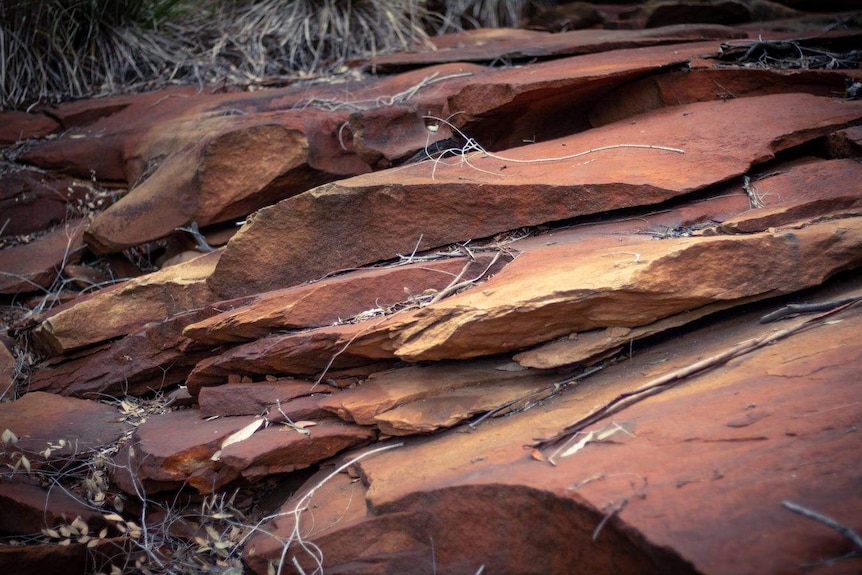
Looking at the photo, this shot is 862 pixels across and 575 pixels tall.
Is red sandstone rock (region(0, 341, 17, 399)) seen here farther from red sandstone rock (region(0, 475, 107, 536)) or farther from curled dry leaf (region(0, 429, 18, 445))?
red sandstone rock (region(0, 475, 107, 536))

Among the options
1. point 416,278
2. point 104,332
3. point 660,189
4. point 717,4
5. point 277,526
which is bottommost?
point 277,526

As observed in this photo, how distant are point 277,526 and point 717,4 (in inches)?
199

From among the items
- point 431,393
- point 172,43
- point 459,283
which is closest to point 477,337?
point 431,393

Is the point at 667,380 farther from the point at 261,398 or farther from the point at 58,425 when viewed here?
the point at 58,425

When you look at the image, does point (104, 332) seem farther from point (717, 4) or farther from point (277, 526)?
point (717, 4)

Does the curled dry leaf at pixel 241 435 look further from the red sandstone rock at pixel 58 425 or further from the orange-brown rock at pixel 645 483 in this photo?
the red sandstone rock at pixel 58 425

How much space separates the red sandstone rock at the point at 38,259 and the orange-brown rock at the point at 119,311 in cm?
76

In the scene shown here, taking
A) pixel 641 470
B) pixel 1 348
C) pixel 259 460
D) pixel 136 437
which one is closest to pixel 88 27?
pixel 1 348

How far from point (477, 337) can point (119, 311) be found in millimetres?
1961

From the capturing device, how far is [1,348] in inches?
146

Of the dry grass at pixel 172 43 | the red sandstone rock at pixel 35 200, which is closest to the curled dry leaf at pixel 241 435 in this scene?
the red sandstone rock at pixel 35 200

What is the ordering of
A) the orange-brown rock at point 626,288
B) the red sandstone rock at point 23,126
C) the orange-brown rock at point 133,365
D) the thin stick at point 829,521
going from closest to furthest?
1. the thin stick at point 829,521
2. the orange-brown rock at point 626,288
3. the orange-brown rock at point 133,365
4. the red sandstone rock at point 23,126

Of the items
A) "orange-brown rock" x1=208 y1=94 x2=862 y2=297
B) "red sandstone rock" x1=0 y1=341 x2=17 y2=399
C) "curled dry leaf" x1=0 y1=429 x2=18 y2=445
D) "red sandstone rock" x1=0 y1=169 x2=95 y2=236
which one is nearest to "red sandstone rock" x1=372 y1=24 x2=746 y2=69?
"orange-brown rock" x1=208 y1=94 x2=862 y2=297

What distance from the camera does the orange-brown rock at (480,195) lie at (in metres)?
3.12
